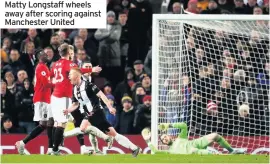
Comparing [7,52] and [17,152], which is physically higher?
[7,52]

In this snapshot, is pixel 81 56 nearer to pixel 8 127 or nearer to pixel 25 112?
pixel 25 112

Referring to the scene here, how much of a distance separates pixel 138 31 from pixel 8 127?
3745 mm

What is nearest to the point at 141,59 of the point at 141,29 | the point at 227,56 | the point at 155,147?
the point at 141,29

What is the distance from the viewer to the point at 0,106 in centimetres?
2361

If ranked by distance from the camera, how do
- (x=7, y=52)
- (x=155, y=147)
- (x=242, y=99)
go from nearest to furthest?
(x=155, y=147), (x=242, y=99), (x=7, y=52)

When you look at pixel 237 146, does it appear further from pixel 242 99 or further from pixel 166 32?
pixel 166 32

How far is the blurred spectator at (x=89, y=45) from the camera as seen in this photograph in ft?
81.4

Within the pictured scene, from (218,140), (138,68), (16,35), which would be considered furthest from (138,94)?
(16,35)

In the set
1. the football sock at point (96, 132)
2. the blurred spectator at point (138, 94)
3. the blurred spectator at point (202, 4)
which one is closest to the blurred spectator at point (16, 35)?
the blurred spectator at point (138, 94)

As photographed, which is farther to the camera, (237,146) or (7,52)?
(7,52)

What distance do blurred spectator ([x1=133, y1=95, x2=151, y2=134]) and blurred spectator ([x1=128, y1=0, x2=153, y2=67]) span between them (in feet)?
6.51

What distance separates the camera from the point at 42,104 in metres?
20.7

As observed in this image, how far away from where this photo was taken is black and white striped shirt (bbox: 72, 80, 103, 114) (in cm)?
2028

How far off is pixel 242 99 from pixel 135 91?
2.09 meters
